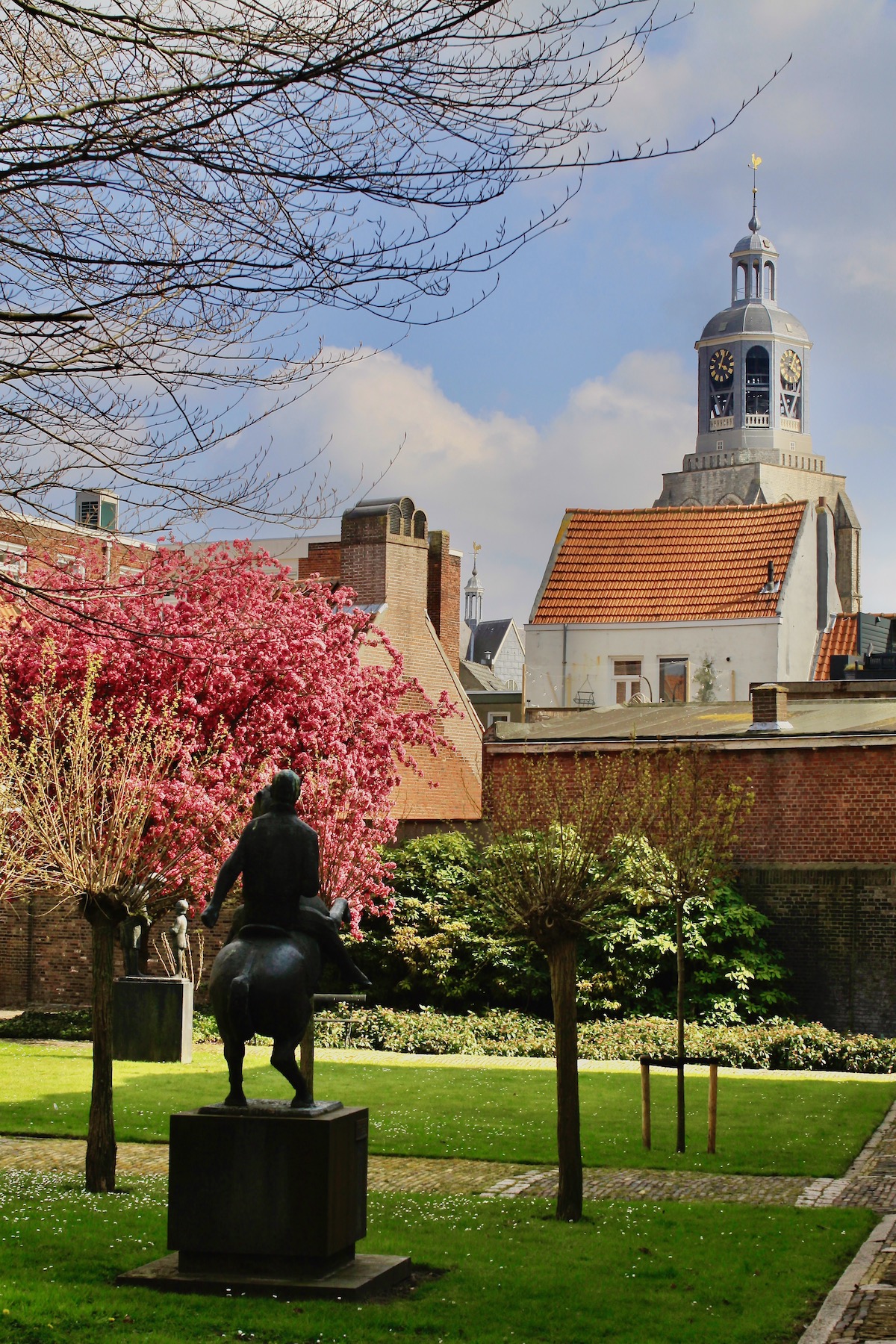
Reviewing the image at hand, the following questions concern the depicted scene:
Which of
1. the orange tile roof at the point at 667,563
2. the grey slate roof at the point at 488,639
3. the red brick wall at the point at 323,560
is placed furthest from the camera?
the grey slate roof at the point at 488,639

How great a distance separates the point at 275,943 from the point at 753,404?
368 ft

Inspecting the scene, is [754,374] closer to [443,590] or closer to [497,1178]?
[443,590]

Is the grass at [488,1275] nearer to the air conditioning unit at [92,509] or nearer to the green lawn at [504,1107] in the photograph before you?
the green lawn at [504,1107]

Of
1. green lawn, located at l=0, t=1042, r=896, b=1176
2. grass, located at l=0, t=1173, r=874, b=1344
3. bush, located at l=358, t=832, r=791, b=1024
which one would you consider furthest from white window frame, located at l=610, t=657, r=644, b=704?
grass, located at l=0, t=1173, r=874, b=1344

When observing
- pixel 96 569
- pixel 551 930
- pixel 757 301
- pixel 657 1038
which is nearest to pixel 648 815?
pixel 657 1038

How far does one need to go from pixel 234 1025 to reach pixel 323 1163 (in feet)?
2.80

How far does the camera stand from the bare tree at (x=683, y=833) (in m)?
14.3

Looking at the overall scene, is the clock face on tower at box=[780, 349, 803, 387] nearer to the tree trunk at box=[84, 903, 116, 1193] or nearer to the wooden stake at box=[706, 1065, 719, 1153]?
the wooden stake at box=[706, 1065, 719, 1153]

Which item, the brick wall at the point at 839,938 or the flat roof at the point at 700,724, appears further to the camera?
the flat roof at the point at 700,724

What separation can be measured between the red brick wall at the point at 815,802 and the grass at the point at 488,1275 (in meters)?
13.2

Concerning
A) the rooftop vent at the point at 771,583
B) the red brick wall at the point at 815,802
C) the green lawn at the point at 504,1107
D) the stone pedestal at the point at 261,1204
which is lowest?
the green lawn at the point at 504,1107

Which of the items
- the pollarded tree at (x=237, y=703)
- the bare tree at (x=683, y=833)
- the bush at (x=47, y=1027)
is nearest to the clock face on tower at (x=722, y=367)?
the pollarded tree at (x=237, y=703)

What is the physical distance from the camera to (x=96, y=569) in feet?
54.6

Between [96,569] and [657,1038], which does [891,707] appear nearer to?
[657,1038]
